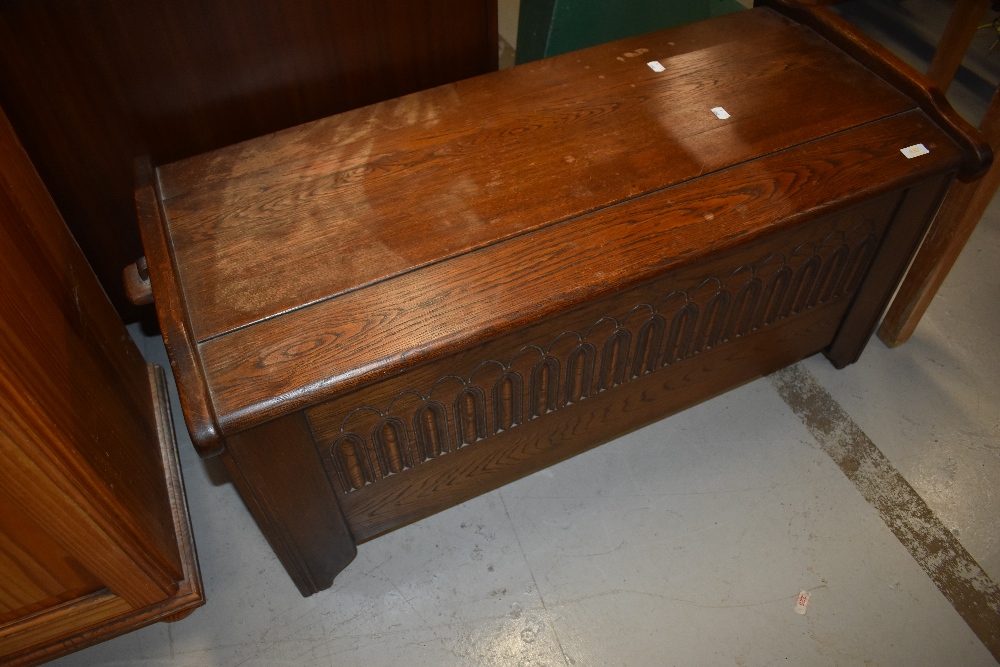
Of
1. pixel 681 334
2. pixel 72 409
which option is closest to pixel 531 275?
pixel 681 334

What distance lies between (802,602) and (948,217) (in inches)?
40.9

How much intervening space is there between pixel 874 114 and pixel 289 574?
1.67 m

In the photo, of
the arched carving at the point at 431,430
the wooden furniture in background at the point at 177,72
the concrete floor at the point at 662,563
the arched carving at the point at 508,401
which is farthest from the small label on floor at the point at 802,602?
the wooden furniture in background at the point at 177,72

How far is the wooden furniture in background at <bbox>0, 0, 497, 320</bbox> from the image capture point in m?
1.64

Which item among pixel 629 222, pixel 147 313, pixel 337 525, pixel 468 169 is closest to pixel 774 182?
pixel 629 222

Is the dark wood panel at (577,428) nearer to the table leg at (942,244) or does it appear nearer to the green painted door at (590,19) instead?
the table leg at (942,244)

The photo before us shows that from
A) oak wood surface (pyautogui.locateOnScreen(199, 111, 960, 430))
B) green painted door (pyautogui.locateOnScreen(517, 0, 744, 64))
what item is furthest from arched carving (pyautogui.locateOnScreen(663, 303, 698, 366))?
green painted door (pyautogui.locateOnScreen(517, 0, 744, 64))

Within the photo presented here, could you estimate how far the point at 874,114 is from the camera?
171 cm

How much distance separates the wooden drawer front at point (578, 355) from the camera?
1468 millimetres

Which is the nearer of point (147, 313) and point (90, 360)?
point (90, 360)

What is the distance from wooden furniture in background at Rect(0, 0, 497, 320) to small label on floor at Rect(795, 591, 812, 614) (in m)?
1.62

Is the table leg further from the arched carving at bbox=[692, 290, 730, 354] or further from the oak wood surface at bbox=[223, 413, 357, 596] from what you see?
the oak wood surface at bbox=[223, 413, 357, 596]

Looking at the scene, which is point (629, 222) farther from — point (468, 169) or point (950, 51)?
point (950, 51)

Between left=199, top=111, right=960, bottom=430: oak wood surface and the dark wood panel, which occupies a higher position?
left=199, top=111, right=960, bottom=430: oak wood surface
